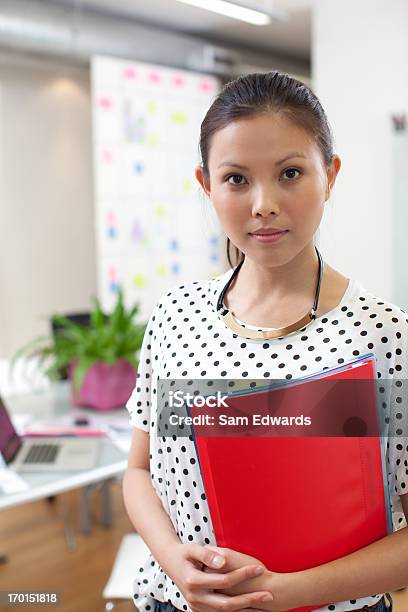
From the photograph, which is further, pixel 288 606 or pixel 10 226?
pixel 10 226

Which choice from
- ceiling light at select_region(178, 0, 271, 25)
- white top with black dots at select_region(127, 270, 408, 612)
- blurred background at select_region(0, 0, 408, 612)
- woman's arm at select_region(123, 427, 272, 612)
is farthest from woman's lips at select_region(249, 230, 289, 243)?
blurred background at select_region(0, 0, 408, 612)

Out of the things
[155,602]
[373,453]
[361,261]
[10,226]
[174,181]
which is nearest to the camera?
[373,453]

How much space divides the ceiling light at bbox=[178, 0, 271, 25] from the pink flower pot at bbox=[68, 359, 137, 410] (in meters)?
1.67

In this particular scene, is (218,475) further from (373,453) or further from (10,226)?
(10,226)

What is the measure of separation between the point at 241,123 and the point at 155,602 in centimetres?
71

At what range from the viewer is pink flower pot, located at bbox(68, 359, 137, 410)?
110 inches

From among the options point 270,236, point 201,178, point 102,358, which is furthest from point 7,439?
point 270,236

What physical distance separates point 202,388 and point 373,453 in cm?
23

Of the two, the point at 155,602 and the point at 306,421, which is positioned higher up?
the point at 306,421

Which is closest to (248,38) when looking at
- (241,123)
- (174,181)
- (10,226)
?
(174,181)

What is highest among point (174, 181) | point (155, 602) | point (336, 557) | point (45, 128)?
point (45, 128)

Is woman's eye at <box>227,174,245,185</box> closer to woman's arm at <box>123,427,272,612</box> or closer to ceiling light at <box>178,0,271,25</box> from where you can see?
woman's arm at <box>123,427,272,612</box>

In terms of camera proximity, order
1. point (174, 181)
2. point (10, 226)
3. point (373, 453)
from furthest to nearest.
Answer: point (174, 181), point (10, 226), point (373, 453)

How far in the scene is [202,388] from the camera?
2.92ft
